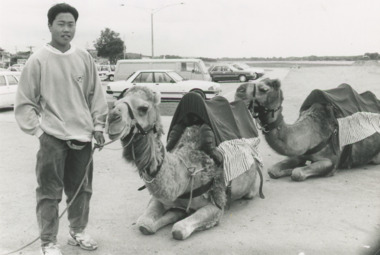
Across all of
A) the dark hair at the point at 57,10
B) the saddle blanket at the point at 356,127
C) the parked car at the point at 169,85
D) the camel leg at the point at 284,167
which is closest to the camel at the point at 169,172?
the dark hair at the point at 57,10

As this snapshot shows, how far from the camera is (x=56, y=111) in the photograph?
378cm

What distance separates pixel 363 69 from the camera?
36.5m

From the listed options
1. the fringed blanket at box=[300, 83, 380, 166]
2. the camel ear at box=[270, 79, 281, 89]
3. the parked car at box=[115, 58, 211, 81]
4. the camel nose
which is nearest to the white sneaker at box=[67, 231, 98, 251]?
the camel nose

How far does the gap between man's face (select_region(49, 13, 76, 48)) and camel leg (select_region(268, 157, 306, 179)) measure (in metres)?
4.25

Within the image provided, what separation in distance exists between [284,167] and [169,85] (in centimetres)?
1365

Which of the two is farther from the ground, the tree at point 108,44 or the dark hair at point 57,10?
the dark hair at point 57,10

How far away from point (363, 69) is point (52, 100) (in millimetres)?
36714

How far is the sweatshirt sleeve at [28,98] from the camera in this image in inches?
146

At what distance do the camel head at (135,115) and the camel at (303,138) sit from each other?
2.60m

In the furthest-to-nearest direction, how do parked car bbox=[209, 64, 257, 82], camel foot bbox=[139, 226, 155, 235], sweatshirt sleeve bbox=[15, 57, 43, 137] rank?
parked car bbox=[209, 64, 257, 82], camel foot bbox=[139, 226, 155, 235], sweatshirt sleeve bbox=[15, 57, 43, 137]

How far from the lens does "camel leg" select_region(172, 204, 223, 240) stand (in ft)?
14.7

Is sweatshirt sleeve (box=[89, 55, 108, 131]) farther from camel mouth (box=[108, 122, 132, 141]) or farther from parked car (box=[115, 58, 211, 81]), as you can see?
parked car (box=[115, 58, 211, 81])

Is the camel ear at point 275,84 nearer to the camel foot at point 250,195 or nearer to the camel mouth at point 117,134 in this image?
the camel foot at point 250,195

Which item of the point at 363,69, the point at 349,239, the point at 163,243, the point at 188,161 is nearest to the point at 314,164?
the point at 349,239
